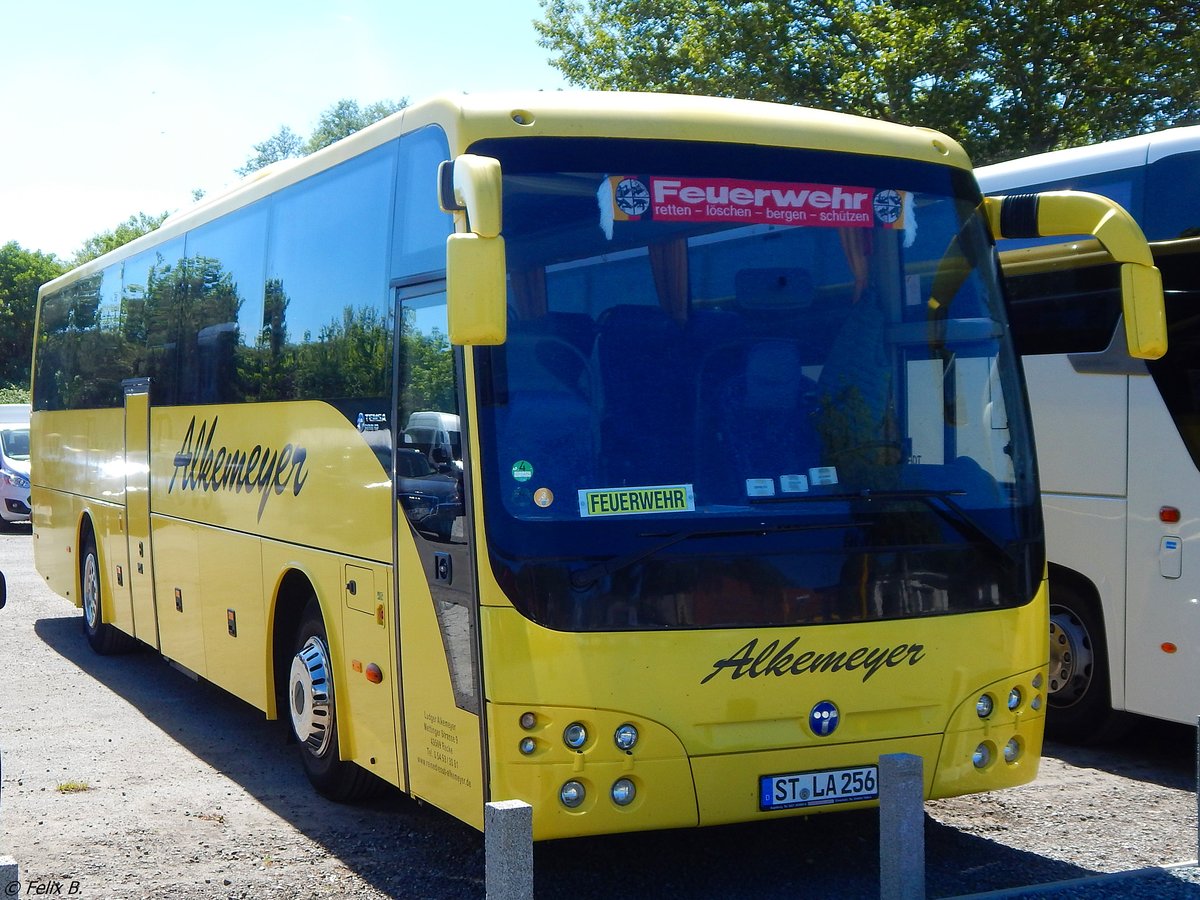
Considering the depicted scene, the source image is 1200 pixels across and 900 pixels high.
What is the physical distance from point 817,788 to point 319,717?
282 centimetres

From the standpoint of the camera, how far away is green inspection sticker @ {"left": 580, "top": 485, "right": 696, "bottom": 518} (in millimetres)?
5445

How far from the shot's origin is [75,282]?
562 inches

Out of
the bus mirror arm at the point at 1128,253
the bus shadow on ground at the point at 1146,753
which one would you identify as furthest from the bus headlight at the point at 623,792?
the bus shadow on ground at the point at 1146,753

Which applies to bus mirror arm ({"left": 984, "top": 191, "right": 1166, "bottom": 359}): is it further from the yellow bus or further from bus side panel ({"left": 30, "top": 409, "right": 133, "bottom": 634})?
bus side panel ({"left": 30, "top": 409, "right": 133, "bottom": 634})

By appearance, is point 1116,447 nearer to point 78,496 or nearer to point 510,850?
point 510,850

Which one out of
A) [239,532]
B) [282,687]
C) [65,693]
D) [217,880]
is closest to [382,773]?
[217,880]

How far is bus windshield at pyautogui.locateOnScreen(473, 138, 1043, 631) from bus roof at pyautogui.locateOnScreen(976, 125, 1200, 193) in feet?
9.00

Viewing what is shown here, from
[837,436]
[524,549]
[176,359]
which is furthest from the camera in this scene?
[176,359]

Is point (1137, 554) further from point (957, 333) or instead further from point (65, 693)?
point (65, 693)

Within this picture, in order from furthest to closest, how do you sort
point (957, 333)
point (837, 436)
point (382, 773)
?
point (382, 773)
point (957, 333)
point (837, 436)

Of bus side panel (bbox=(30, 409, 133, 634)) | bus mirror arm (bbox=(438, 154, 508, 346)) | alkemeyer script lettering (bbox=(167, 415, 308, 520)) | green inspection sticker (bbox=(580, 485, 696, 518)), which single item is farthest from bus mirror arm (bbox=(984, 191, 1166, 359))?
bus side panel (bbox=(30, 409, 133, 634))

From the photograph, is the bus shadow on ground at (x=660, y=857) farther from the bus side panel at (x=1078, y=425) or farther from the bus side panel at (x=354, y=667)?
the bus side panel at (x=1078, y=425)

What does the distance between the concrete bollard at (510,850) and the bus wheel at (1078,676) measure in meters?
5.14

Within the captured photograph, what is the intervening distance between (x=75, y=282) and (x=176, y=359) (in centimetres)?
455
